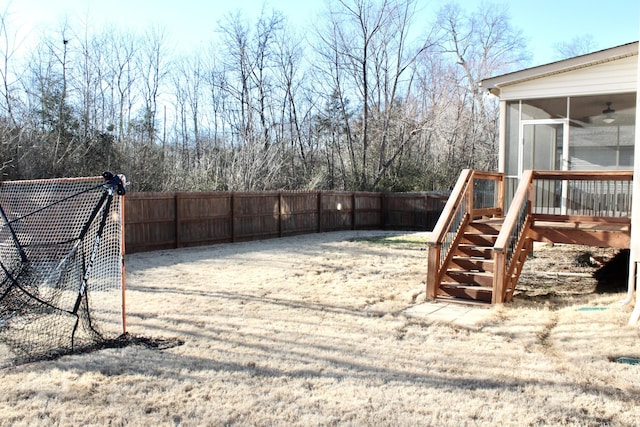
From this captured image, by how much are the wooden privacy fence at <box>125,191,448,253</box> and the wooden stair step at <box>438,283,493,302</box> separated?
25.0ft

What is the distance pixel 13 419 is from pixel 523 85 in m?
9.94

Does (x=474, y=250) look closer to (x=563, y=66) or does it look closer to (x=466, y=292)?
(x=466, y=292)

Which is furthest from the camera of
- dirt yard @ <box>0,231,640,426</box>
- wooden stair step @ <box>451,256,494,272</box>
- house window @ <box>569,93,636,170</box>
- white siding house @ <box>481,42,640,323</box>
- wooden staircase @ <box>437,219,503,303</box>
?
house window @ <box>569,93,636,170</box>

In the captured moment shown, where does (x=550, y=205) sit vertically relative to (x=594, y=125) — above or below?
below

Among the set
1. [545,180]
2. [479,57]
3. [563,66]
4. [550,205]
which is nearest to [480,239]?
[545,180]

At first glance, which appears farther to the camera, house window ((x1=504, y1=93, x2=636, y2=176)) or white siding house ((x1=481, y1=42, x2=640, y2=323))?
house window ((x1=504, y1=93, x2=636, y2=176))

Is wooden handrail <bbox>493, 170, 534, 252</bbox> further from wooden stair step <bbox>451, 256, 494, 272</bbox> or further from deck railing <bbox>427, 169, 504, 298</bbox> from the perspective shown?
deck railing <bbox>427, 169, 504, 298</bbox>

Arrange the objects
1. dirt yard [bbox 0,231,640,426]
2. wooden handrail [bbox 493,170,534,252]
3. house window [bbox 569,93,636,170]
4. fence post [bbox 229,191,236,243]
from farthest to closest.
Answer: fence post [bbox 229,191,236,243] → house window [bbox 569,93,636,170] → wooden handrail [bbox 493,170,534,252] → dirt yard [bbox 0,231,640,426]

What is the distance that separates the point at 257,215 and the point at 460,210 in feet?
27.8

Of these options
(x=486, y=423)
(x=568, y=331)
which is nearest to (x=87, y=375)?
(x=486, y=423)

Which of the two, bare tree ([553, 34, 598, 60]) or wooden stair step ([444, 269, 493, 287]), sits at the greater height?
bare tree ([553, 34, 598, 60])

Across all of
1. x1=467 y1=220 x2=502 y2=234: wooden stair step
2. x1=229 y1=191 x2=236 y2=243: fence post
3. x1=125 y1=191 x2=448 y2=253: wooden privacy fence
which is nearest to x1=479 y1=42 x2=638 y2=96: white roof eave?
x1=467 y1=220 x2=502 y2=234: wooden stair step

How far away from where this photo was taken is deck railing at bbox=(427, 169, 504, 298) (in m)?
7.25

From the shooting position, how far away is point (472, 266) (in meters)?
7.58
